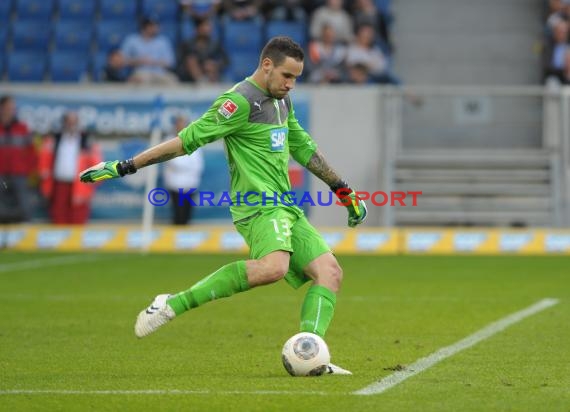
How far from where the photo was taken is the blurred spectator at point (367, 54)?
74.6 feet

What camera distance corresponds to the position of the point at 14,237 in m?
21.8

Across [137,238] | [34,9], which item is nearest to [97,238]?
[137,238]

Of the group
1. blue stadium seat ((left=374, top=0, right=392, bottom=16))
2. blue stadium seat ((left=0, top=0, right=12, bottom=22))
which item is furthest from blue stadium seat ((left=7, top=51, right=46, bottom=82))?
blue stadium seat ((left=374, top=0, right=392, bottom=16))

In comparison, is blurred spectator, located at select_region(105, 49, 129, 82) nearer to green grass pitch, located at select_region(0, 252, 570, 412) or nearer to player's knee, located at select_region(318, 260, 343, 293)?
green grass pitch, located at select_region(0, 252, 570, 412)

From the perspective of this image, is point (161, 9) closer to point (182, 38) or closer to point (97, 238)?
point (182, 38)

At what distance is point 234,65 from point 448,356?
15.2 m

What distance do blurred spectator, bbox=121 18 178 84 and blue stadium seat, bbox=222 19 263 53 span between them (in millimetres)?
1246

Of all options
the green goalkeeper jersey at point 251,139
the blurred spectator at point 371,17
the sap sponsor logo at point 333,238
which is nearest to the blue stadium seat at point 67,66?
the blurred spectator at point 371,17

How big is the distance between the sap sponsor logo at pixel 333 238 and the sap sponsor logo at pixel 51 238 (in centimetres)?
415

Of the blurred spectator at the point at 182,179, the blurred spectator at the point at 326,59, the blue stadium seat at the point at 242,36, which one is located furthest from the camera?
the blue stadium seat at the point at 242,36

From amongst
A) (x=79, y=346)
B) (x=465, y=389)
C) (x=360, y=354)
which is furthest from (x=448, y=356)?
(x=79, y=346)

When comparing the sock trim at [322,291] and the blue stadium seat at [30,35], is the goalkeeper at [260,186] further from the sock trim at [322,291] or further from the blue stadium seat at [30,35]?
the blue stadium seat at [30,35]

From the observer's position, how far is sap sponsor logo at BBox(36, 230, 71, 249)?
71.2 ft

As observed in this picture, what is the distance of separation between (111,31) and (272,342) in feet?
51.1
